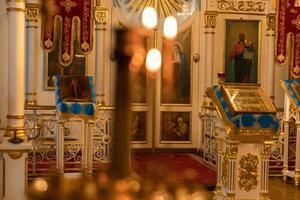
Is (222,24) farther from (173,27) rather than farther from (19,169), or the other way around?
(173,27)

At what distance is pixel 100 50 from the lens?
10.3 meters

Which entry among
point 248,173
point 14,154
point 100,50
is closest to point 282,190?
point 248,173

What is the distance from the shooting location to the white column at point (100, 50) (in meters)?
10.2

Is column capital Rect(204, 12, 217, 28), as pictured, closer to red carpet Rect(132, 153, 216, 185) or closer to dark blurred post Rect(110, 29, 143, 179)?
red carpet Rect(132, 153, 216, 185)

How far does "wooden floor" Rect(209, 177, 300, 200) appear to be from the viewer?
710 cm

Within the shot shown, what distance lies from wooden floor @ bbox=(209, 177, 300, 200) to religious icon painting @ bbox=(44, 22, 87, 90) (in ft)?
14.0

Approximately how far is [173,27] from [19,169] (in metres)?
4.23

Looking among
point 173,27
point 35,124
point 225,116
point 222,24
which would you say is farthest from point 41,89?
point 173,27

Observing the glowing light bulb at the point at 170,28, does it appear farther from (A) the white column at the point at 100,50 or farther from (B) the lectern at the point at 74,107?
(A) the white column at the point at 100,50

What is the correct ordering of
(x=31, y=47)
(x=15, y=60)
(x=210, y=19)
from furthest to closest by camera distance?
(x=210, y=19)
(x=31, y=47)
(x=15, y=60)

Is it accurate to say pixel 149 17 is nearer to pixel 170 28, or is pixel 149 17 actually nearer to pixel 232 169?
pixel 170 28

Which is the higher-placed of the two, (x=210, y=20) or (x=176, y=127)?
(x=210, y=20)

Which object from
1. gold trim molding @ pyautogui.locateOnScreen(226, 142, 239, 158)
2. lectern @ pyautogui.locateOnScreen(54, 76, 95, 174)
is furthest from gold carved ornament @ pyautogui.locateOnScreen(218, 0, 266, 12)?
gold trim molding @ pyautogui.locateOnScreen(226, 142, 239, 158)

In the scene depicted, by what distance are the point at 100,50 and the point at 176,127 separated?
7.25 feet
